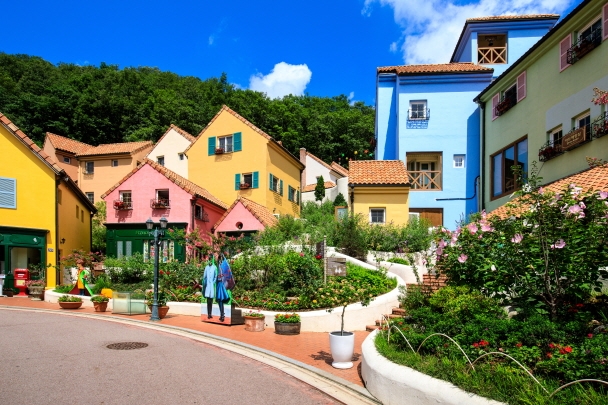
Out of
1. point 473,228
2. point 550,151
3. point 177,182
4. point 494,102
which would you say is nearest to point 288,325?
point 473,228

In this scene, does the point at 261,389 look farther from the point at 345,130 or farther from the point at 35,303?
the point at 345,130

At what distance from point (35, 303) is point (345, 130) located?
41624 millimetres

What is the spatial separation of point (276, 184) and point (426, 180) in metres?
10.5

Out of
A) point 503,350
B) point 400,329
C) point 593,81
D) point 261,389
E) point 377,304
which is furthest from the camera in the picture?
point 593,81

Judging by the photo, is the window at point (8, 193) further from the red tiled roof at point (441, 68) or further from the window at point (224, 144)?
the red tiled roof at point (441, 68)

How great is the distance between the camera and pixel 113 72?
2052 inches

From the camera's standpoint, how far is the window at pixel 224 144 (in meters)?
29.9

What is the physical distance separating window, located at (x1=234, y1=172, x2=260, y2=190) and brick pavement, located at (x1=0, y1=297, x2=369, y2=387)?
1449 centimetres

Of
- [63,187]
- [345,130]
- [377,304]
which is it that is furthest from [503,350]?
[345,130]

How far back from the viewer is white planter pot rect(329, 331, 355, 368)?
323 inches

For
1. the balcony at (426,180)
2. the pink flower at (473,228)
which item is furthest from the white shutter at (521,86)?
the pink flower at (473,228)

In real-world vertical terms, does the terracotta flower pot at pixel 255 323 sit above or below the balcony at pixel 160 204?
below

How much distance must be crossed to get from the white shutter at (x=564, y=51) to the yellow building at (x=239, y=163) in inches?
686

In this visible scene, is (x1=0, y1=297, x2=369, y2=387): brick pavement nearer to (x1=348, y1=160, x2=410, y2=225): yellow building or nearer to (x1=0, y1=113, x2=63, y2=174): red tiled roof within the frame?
(x1=348, y1=160, x2=410, y2=225): yellow building
